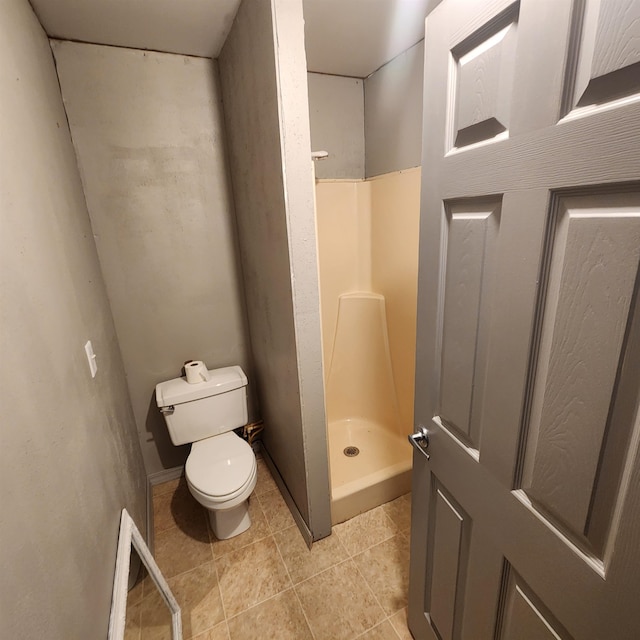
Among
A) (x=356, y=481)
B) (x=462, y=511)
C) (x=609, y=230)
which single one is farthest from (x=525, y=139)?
(x=356, y=481)

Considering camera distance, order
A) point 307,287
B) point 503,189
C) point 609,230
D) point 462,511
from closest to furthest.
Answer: point 609,230
point 503,189
point 462,511
point 307,287

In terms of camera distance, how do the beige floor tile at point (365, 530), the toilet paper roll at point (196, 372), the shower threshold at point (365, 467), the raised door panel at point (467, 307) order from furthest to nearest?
the toilet paper roll at point (196, 372) < the shower threshold at point (365, 467) < the beige floor tile at point (365, 530) < the raised door panel at point (467, 307)

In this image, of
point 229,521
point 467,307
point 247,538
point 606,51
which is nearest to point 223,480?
point 229,521

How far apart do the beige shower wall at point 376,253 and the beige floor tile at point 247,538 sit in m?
1.01

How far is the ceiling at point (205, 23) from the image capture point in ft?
4.22

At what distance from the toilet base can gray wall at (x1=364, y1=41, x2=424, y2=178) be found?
80.1 inches

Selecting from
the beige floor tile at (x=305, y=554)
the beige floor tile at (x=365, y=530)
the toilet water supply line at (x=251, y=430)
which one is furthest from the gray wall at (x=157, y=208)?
the beige floor tile at (x=365, y=530)

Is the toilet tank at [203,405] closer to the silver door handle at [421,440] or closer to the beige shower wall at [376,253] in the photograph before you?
the beige shower wall at [376,253]

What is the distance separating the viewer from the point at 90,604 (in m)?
0.78

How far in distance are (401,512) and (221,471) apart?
1.00 meters

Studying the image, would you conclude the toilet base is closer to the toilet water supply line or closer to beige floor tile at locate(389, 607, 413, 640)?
the toilet water supply line

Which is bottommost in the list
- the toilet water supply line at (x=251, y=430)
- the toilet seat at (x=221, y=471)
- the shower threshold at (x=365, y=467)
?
the shower threshold at (x=365, y=467)

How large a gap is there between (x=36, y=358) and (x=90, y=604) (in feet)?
1.92

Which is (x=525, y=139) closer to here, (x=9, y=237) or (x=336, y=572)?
(x=9, y=237)
